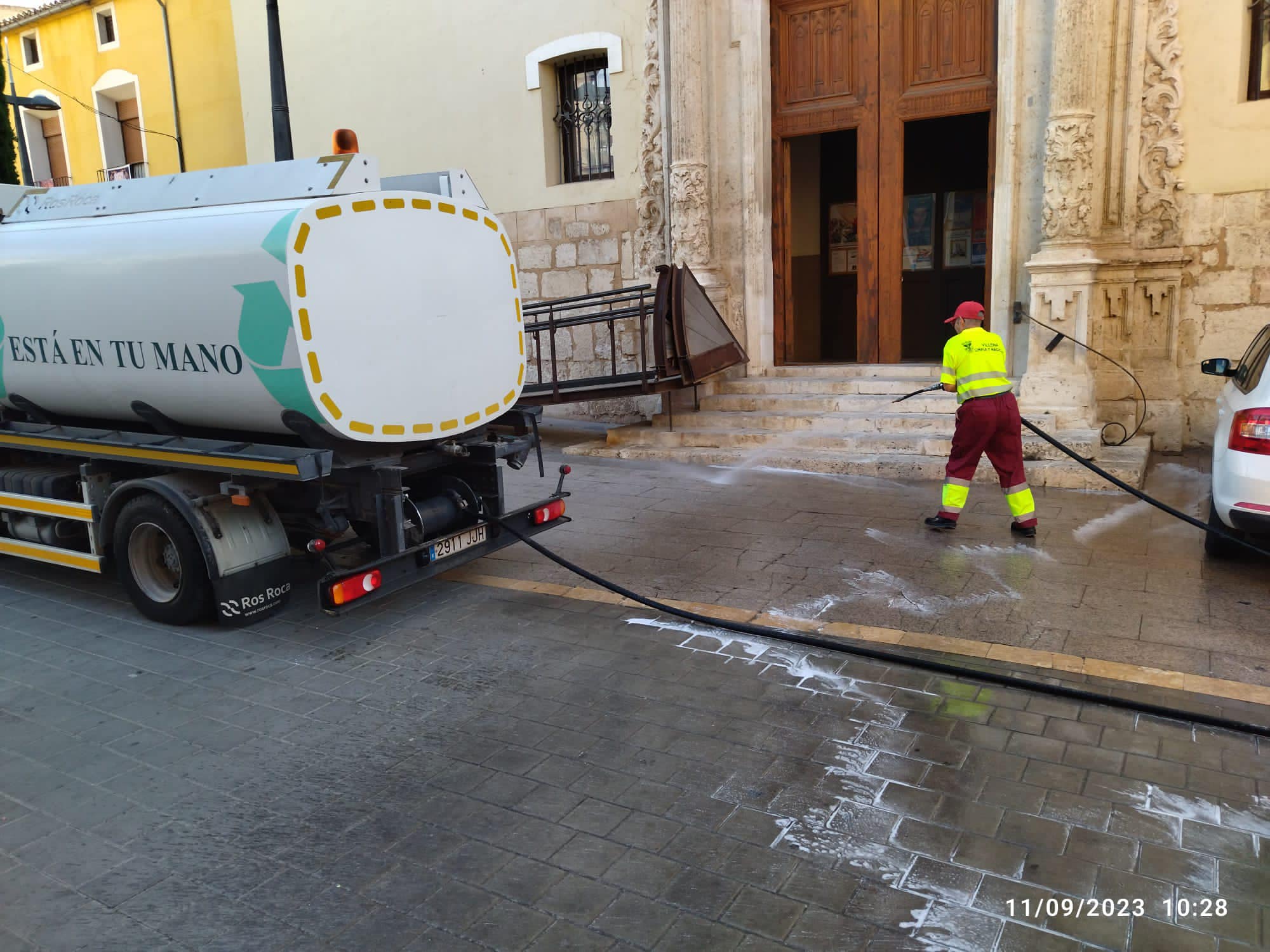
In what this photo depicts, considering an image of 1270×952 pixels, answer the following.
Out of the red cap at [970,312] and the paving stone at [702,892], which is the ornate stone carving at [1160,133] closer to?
the red cap at [970,312]

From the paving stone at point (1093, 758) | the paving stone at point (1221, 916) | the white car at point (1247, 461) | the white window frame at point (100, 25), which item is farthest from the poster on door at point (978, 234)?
the white window frame at point (100, 25)

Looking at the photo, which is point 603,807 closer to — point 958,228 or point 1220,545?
point 1220,545

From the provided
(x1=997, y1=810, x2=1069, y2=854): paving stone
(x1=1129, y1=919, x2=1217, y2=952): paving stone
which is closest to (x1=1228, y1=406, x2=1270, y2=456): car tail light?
(x1=997, y1=810, x2=1069, y2=854): paving stone

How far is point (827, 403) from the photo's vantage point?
10.2 metres

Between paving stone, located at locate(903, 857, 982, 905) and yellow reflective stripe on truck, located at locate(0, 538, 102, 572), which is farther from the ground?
yellow reflective stripe on truck, located at locate(0, 538, 102, 572)

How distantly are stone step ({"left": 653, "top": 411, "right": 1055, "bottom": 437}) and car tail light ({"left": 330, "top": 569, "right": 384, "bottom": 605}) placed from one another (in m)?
5.93

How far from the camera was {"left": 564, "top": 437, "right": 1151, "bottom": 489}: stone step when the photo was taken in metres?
8.11

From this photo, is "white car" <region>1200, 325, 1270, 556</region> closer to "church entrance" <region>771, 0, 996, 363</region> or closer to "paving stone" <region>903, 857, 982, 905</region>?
"paving stone" <region>903, 857, 982, 905</region>

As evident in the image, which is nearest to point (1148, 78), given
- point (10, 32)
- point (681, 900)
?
point (681, 900)

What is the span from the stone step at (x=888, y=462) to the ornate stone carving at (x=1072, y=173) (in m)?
2.18

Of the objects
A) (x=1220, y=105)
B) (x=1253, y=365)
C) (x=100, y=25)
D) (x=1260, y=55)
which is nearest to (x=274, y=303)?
(x=1253, y=365)

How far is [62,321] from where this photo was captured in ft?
18.5

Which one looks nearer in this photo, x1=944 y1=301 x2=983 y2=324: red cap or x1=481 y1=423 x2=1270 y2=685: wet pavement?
x1=481 y1=423 x2=1270 y2=685: wet pavement

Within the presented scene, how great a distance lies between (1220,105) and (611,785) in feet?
29.8
